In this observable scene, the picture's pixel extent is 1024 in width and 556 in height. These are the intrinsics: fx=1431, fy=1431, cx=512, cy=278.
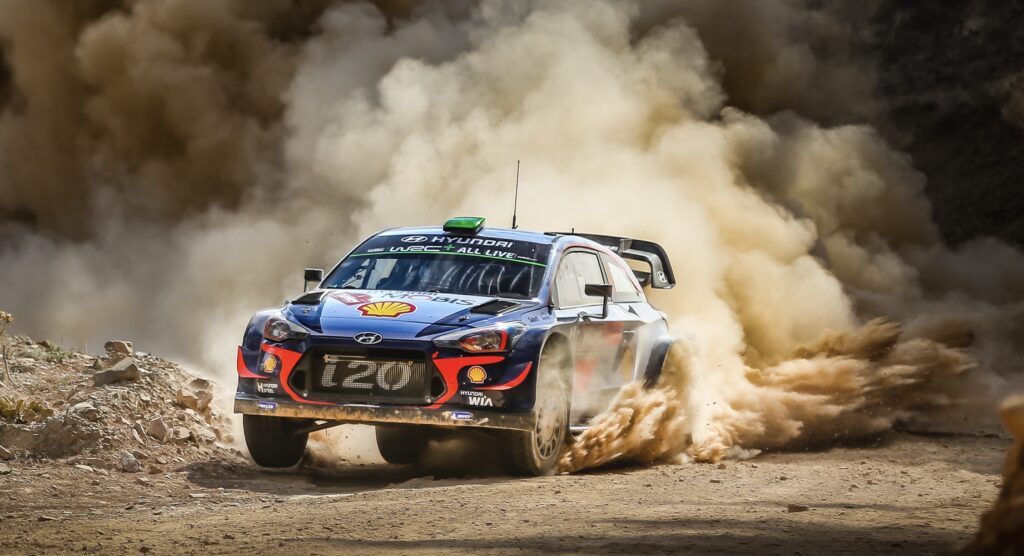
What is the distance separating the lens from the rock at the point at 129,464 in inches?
338

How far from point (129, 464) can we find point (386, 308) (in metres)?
1.80

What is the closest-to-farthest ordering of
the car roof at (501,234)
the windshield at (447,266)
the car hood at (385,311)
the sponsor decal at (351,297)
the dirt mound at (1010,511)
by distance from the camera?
the dirt mound at (1010,511), the car hood at (385,311), the sponsor decal at (351,297), the windshield at (447,266), the car roof at (501,234)

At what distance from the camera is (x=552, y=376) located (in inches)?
346

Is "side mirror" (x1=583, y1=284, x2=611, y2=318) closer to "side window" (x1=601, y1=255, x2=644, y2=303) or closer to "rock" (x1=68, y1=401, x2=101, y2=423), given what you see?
"side window" (x1=601, y1=255, x2=644, y2=303)

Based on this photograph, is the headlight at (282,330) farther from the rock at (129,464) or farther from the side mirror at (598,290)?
the side mirror at (598,290)

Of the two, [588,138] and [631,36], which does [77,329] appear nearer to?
[588,138]

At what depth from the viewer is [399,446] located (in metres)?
10.0

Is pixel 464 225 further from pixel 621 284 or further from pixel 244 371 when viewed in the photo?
pixel 244 371

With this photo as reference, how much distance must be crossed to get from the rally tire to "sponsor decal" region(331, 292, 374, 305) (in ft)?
2.59

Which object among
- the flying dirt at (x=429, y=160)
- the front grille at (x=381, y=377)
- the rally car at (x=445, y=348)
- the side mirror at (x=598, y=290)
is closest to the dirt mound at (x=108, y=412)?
the rally car at (x=445, y=348)

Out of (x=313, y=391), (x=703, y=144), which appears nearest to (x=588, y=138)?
(x=703, y=144)

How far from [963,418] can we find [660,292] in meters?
→ 4.00

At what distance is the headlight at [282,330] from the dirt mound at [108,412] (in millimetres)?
1098

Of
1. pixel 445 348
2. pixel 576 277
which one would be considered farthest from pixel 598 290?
pixel 445 348
